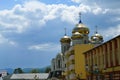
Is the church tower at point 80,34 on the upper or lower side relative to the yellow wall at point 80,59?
upper

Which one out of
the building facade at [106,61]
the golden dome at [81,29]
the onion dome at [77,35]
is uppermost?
the golden dome at [81,29]

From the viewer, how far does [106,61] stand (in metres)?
51.2

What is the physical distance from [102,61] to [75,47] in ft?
83.5

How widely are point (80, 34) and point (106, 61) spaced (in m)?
36.9

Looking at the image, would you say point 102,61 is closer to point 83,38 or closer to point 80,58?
point 80,58

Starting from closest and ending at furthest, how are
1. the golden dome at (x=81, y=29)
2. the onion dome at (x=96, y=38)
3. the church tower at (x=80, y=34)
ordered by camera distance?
the church tower at (x=80, y=34), the golden dome at (x=81, y=29), the onion dome at (x=96, y=38)

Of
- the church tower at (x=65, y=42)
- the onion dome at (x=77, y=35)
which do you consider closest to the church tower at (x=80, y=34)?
the onion dome at (x=77, y=35)

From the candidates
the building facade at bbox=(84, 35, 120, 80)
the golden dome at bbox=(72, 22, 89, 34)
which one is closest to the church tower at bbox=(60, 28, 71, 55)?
the golden dome at bbox=(72, 22, 89, 34)

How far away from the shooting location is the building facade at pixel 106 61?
151 ft

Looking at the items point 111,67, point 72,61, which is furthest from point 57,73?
point 111,67

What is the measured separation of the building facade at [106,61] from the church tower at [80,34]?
76.7 feet

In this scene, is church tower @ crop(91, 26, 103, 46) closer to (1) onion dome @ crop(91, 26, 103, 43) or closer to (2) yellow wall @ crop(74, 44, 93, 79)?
(1) onion dome @ crop(91, 26, 103, 43)

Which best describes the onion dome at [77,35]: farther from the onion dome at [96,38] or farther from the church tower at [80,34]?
the onion dome at [96,38]

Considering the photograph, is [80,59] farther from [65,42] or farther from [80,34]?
[65,42]
